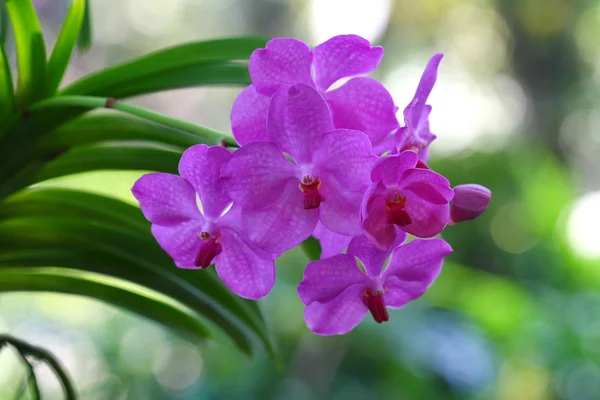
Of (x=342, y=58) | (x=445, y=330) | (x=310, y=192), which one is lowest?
(x=310, y=192)

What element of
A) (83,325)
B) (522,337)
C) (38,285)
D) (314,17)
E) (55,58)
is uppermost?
(314,17)

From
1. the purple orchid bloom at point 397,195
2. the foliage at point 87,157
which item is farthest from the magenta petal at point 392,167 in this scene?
the foliage at point 87,157

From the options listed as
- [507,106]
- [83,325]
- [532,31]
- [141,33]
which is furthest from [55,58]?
[141,33]

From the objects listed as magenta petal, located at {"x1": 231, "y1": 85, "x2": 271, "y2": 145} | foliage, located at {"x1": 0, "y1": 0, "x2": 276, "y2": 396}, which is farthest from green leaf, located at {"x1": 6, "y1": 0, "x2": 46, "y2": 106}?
magenta petal, located at {"x1": 231, "y1": 85, "x2": 271, "y2": 145}

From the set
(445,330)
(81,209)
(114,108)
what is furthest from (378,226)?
(445,330)

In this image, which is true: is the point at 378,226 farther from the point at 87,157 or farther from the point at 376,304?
the point at 87,157

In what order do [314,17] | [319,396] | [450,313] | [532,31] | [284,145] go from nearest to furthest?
[284,145] < [319,396] < [450,313] < [532,31] < [314,17]

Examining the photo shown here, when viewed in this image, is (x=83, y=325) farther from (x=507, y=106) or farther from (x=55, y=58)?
(x=507, y=106)
